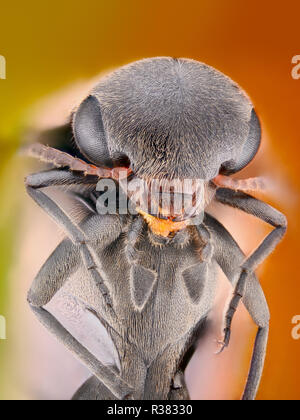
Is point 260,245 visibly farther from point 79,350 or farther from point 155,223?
point 79,350

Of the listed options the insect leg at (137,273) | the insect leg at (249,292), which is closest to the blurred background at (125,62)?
the insect leg at (249,292)

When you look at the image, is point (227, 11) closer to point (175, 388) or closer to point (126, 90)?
point (126, 90)

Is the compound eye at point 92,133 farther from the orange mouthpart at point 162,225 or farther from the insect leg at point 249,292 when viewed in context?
the insect leg at point 249,292

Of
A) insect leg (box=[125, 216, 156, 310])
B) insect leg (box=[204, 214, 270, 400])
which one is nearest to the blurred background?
insect leg (box=[204, 214, 270, 400])

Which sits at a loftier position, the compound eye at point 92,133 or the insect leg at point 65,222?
the compound eye at point 92,133

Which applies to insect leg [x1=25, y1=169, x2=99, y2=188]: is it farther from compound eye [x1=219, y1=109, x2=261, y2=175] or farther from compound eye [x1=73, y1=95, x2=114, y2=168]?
compound eye [x1=219, y1=109, x2=261, y2=175]
